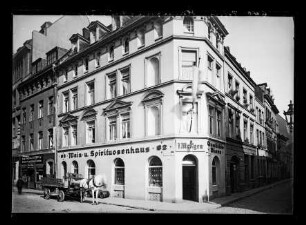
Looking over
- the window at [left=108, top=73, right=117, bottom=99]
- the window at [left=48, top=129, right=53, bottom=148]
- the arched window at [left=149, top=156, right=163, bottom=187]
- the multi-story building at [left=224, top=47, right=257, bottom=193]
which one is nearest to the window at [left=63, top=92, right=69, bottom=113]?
the window at [left=48, top=129, right=53, bottom=148]

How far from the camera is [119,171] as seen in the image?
12875 mm

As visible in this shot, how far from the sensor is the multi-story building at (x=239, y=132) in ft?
45.8

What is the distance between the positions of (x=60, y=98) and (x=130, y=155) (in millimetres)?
5026

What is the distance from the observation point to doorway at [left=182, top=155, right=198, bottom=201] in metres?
11.6

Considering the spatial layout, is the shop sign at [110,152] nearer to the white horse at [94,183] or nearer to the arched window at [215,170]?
the white horse at [94,183]

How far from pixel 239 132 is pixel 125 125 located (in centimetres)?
590

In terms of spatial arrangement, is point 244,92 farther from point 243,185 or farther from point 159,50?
point 159,50

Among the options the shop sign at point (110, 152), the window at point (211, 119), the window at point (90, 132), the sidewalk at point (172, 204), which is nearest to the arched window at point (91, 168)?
the shop sign at point (110, 152)

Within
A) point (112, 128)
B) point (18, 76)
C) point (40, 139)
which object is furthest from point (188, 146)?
point (18, 76)

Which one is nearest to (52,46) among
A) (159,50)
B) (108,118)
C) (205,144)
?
(108,118)

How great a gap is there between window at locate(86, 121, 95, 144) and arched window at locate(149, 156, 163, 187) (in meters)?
3.53

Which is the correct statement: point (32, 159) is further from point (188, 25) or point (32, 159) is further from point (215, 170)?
point (188, 25)

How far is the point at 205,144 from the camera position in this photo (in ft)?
38.7

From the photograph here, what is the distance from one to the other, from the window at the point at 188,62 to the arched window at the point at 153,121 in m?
1.92
